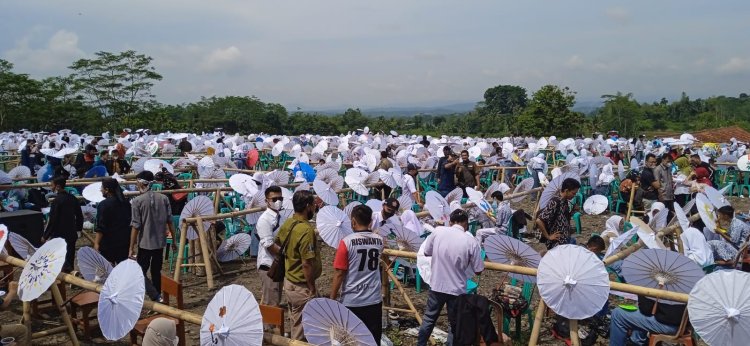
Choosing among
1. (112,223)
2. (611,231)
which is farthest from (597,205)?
(112,223)

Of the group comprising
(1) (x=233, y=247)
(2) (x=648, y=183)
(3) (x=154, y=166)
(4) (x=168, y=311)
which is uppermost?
(3) (x=154, y=166)

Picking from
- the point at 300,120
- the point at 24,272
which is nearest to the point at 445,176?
the point at 24,272

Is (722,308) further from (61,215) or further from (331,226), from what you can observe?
(61,215)

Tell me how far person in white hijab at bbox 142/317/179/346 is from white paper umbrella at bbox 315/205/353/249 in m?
1.96

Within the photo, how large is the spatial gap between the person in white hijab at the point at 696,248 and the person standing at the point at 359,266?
346 centimetres

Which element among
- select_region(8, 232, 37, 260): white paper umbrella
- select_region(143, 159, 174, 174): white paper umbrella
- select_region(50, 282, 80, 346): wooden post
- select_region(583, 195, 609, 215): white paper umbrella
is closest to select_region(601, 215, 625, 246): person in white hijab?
select_region(583, 195, 609, 215): white paper umbrella

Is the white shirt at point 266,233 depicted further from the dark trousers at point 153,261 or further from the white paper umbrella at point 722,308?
the white paper umbrella at point 722,308

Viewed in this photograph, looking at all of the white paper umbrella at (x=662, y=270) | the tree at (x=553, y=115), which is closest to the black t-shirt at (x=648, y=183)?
the white paper umbrella at (x=662, y=270)

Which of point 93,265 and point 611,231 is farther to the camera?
point 611,231

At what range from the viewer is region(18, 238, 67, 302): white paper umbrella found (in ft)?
15.9

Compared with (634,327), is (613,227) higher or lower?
higher

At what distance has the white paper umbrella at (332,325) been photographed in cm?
407

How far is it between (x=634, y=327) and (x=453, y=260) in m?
1.72

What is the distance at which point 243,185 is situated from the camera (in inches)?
381
